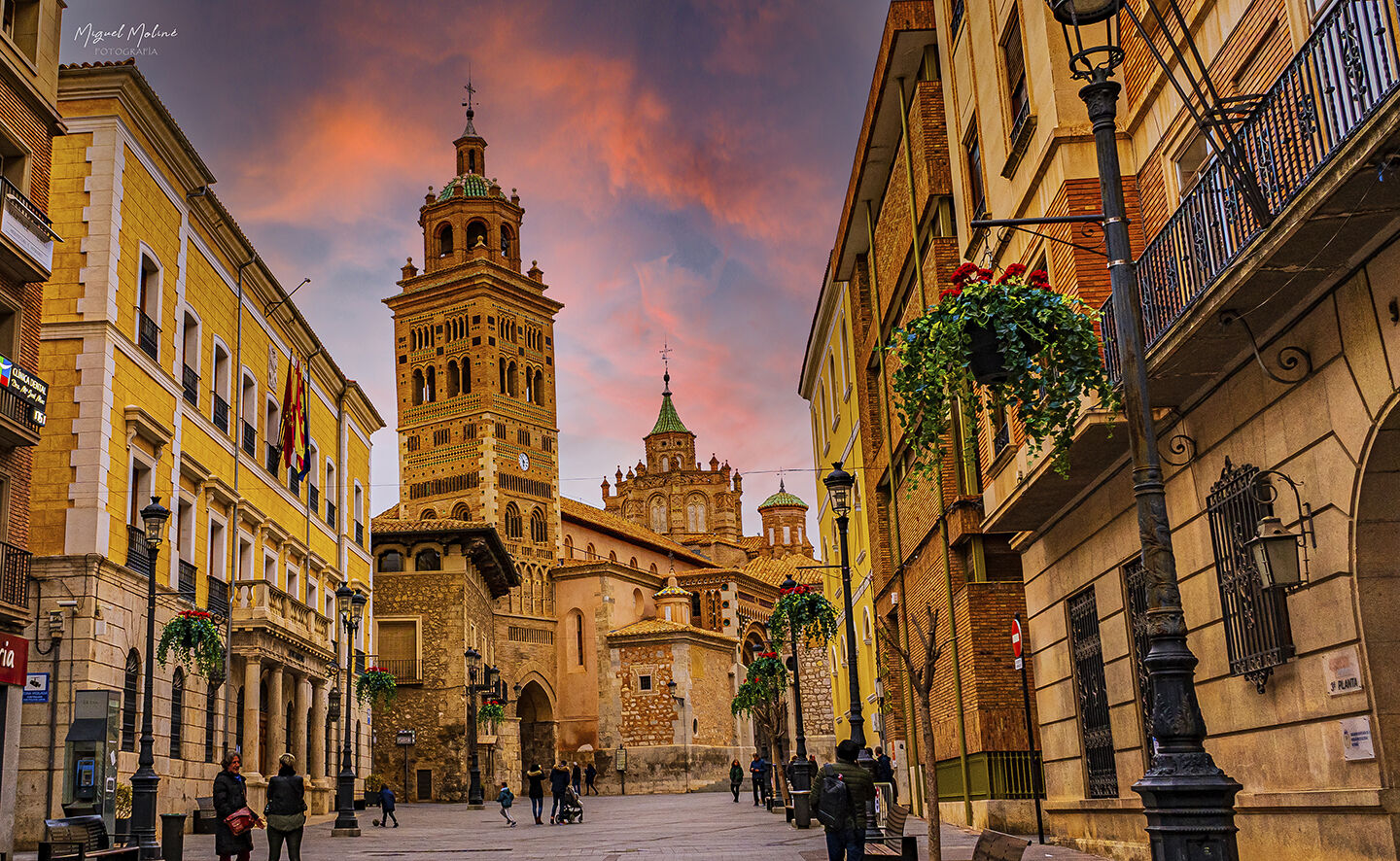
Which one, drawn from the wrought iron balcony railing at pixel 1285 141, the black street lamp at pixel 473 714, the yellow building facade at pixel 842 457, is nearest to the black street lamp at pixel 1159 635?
the wrought iron balcony railing at pixel 1285 141

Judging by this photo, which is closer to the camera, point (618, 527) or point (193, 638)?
point (193, 638)

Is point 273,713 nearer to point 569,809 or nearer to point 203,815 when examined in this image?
point 203,815

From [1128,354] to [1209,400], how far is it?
3551 millimetres

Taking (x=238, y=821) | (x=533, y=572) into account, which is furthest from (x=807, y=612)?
(x=533, y=572)

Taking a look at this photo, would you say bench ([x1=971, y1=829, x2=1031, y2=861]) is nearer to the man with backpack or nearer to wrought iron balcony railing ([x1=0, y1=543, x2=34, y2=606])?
the man with backpack

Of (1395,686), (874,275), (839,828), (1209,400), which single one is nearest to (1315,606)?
(1395,686)

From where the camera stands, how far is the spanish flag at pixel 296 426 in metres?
32.8

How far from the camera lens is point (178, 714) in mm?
25828

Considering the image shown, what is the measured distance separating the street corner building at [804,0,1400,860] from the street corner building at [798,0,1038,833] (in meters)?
1.44

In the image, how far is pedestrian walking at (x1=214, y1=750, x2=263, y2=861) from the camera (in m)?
14.2

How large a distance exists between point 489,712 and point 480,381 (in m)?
30.8

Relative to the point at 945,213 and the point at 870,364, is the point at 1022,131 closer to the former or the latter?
the point at 945,213

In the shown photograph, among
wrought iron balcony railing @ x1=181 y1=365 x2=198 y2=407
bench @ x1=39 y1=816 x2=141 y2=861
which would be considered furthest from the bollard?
wrought iron balcony railing @ x1=181 y1=365 x2=198 y2=407

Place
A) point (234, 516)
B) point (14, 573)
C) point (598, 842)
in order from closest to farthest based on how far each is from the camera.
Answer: point (14, 573)
point (598, 842)
point (234, 516)
